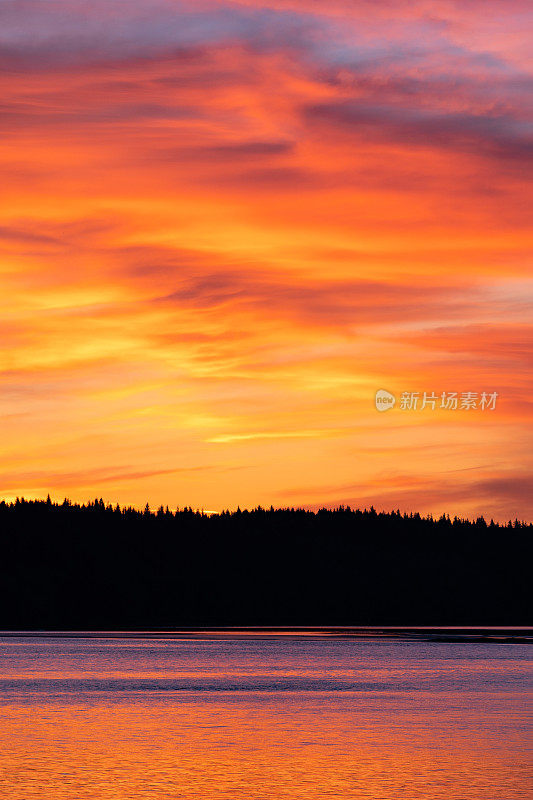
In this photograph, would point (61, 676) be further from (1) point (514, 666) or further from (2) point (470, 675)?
(1) point (514, 666)

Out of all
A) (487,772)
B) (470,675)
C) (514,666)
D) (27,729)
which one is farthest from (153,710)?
(514,666)

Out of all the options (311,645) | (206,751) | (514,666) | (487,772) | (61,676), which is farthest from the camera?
(311,645)

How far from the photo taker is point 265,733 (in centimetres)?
5156

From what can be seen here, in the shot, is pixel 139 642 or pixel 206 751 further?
pixel 139 642

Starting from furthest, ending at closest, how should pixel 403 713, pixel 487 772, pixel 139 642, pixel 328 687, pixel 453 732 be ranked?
pixel 139 642
pixel 328 687
pixel 403 713
pixel 453 732
pixel 487 772

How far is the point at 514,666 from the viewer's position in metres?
113

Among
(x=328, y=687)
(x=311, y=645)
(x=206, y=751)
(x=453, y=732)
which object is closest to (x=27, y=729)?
(x=206, y=751)

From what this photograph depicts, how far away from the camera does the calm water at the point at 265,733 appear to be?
122 feet

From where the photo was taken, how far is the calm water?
3712cm

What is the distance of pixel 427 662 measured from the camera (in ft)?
391

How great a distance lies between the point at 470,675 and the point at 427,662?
75.2 feet

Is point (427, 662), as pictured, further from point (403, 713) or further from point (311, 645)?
point (403, 713)

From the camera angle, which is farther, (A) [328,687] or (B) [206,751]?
(A) [328,687]

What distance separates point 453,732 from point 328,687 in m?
31.3
